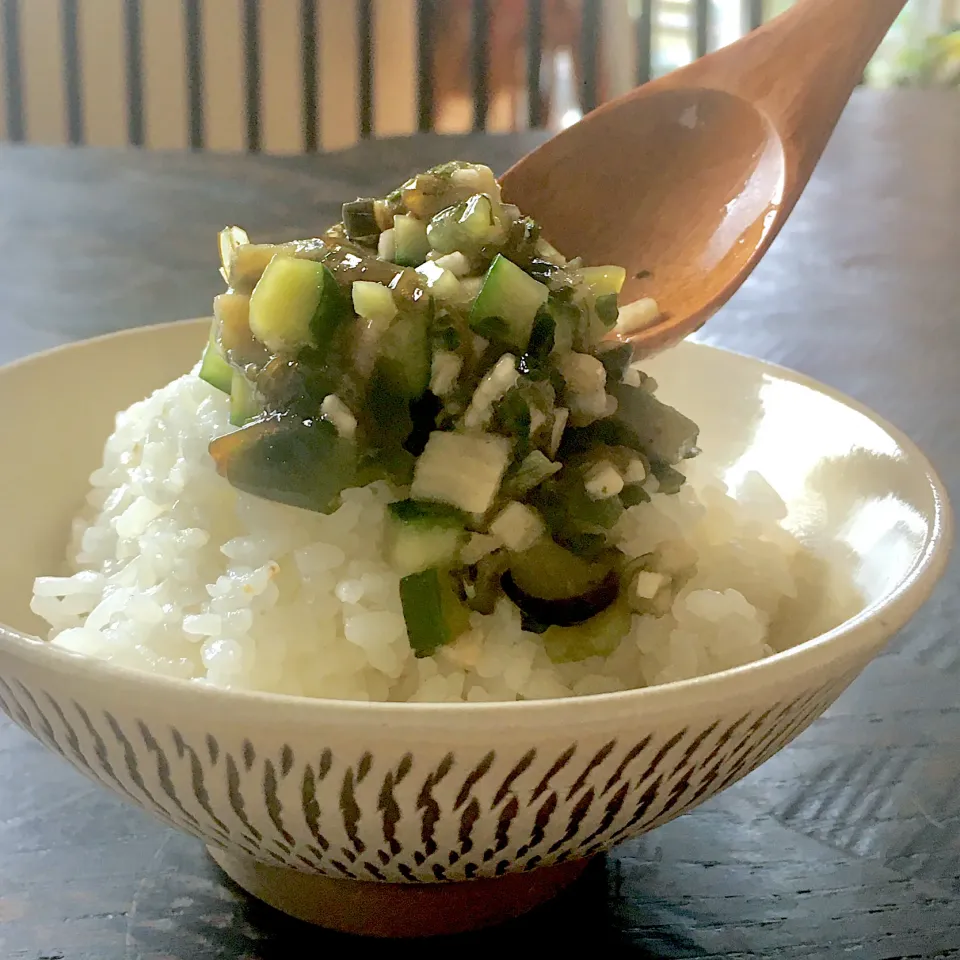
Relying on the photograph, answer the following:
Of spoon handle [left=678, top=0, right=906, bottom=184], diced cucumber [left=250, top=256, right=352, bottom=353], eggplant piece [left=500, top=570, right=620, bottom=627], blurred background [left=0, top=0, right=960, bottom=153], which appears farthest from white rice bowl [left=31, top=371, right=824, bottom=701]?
blurred background [left=0, top=0, right=960, bottom=153]

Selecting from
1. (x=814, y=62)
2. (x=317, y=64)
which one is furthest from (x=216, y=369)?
(x=317, y=64)

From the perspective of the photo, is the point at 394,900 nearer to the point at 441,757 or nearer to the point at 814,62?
the point at 441,757

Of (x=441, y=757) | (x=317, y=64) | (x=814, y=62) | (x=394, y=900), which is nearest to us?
(x=441, y=757)

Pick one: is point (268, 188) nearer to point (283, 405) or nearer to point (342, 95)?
point (283, 405)

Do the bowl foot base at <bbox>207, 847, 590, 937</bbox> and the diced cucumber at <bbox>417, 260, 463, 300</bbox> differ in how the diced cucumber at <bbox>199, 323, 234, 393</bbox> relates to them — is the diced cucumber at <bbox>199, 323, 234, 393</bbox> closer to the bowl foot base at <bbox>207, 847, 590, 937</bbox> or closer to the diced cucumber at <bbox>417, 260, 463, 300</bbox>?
the diced cucumber at <bbox>417, 260, 463, 300</bbox>

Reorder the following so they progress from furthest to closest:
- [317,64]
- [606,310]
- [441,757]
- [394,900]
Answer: [317,64] < [606,310] < [394,900] < [441,757]

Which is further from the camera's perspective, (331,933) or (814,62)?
(814,62)
